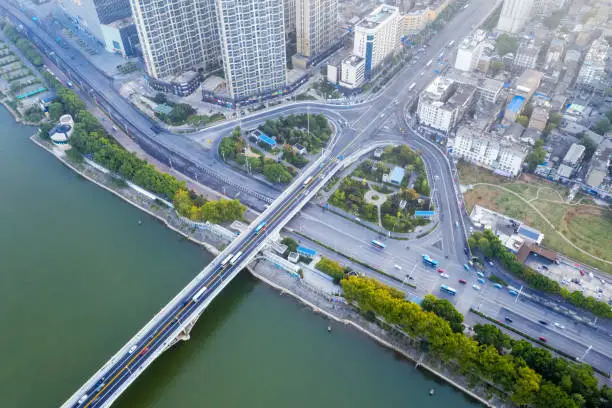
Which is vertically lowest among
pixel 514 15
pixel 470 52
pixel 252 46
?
pixel 470 52

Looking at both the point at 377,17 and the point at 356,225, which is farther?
the point at 377,17

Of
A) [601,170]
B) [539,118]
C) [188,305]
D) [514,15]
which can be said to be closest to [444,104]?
[539,118]

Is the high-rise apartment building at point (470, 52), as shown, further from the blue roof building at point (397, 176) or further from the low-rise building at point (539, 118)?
the blue roof building at point (397, 176)

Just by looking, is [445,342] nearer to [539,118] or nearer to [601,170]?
[601,170]

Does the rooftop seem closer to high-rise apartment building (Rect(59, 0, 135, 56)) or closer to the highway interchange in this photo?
the highway interchange

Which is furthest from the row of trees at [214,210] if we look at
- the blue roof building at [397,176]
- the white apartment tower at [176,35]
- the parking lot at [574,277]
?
the parking lot at [574,277]

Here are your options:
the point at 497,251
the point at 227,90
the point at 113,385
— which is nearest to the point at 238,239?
the point at 113,385
